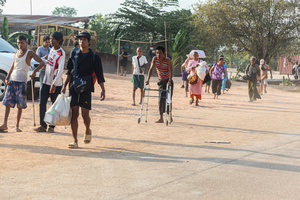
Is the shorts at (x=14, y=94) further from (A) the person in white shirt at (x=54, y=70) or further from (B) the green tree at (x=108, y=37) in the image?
(B) the green tree at (x=108, y=37)

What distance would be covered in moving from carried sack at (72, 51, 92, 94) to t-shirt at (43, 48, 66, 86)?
1.35 meters

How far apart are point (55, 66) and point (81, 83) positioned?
1.72 metres

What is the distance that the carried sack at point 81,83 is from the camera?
6949mm

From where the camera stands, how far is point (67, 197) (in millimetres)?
4465

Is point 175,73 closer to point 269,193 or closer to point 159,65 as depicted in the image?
point 159,65

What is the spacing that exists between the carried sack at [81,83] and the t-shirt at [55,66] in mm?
1353

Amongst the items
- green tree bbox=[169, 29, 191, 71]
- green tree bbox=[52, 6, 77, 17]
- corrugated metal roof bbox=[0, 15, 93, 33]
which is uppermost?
green tree bbox=[52, 6, 77, 17]

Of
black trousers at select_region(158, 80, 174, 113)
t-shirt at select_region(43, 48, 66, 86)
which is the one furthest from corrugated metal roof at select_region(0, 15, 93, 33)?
t-shirt at select_region(43, 48, 66, 86)

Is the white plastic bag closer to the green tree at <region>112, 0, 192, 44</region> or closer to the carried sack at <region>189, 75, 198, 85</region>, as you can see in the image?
the carried sack at <region>189, 75, 198, 85</region>

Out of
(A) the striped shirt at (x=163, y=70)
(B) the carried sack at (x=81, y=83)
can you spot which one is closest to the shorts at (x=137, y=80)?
(A) the striped shirt at (x=163, y=70)

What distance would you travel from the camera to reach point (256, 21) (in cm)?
3478

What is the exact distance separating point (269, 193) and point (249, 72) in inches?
527

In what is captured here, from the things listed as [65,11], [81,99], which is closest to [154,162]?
[81,99]

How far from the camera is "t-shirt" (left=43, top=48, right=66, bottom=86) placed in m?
8.34
